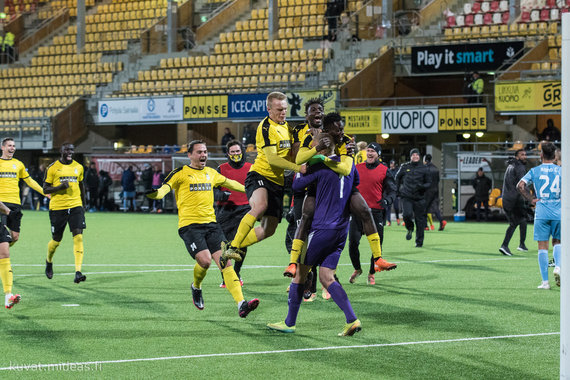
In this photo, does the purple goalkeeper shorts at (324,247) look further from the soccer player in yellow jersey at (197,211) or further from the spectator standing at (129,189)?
the spectator standing at (129,189)

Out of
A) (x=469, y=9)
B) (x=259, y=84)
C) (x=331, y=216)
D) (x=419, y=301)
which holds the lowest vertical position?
(x=419, y=301)

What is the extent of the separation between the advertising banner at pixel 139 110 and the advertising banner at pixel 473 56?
10194mm

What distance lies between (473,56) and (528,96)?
12.9 feet

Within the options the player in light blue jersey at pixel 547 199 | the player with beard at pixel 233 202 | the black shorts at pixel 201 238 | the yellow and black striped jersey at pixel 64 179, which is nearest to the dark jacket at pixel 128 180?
the yellow and black striped jersey at pixel 64 179

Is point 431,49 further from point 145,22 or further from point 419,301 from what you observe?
point 419,301

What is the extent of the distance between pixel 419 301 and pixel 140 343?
4.13 meters

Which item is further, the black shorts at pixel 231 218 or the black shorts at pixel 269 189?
the black shorts at pixel 231 218

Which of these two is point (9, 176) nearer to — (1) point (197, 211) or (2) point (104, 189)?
(1) point (197, 211)

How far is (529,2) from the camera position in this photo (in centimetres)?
3438

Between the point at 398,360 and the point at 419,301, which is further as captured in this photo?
the point at 419,301

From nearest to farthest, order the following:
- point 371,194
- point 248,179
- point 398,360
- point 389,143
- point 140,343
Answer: point 398,360
point 140,343
point 248,179
point 371,194
point 389,143

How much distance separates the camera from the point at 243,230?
1033 centimetres

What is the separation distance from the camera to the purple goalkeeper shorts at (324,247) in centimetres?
848

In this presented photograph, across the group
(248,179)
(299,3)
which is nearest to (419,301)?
(248,179)
